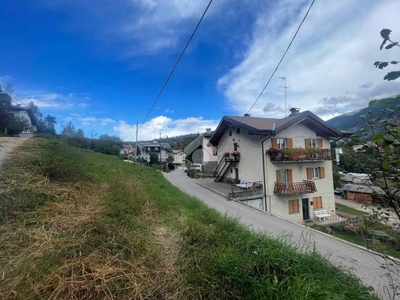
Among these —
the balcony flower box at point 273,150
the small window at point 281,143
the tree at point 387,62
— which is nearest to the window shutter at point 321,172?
the small window at point 281,143

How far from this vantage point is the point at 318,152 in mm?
14828

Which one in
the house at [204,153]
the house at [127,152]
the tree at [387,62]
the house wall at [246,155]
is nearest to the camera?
the tree at [387,62]

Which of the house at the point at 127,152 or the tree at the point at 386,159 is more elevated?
the house at the point at 127,152

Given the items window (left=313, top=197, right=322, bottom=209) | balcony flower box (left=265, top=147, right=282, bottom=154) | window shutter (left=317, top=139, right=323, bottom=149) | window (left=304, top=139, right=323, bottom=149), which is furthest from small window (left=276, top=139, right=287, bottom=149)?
window (left=313, top=197, right=322, bottom=209)

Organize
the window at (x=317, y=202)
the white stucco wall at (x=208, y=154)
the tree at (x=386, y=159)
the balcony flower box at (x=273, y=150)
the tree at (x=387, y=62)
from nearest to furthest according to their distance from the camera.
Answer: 1. the tree at (x=387, y=62)
2. the tree at (x=386, y=159)
3. the balcony flower box at (x=273, y=150)
4. the window at (x=317, y=202)
5. the white stucco wall at (x=208, y=154)

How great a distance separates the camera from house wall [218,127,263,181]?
563 inches

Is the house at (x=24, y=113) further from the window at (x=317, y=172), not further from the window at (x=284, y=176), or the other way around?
the window at (x=317, y=172)

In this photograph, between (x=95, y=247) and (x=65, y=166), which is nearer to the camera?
(x=95, y=247)

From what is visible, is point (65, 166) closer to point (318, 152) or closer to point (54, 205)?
point (54, 205)

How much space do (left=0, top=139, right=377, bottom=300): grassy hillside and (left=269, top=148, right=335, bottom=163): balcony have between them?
33.6ft

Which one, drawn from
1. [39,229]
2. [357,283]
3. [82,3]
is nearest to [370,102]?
[357,283]

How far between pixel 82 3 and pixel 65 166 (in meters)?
4.78

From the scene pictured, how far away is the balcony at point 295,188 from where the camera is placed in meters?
13.5

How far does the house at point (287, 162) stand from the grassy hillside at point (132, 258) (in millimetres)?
10156
